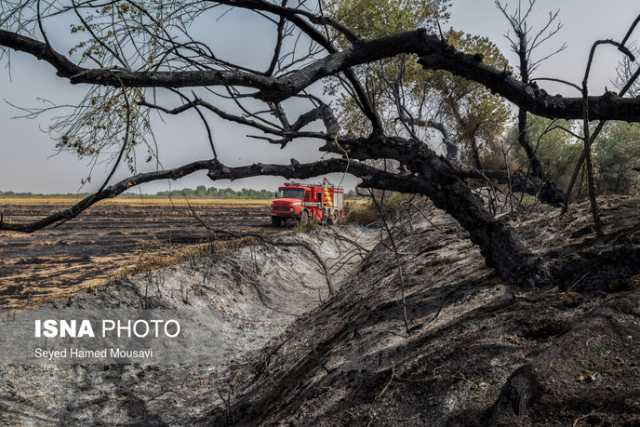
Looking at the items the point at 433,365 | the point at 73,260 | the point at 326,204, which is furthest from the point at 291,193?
the point at 433,365

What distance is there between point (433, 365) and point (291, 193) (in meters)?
21.5

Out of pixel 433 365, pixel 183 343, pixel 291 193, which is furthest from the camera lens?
pixel 291 193

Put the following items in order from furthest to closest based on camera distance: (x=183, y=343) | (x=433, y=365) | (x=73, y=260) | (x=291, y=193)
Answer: (x=291, y=193), (x=73, y=260), (x=183, y=343), (x=433, y=365)

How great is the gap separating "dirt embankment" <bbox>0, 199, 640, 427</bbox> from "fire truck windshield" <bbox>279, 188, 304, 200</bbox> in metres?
16.6

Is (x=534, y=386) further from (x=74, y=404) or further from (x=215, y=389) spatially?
(x=74, y=404)

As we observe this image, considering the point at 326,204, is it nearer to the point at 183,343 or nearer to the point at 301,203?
the point at 301,203

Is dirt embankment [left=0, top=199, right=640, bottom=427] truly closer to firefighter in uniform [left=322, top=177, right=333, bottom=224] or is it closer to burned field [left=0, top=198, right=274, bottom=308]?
burned field [left=0, top=198, right=274, bottom=308]

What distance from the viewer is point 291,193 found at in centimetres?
2405

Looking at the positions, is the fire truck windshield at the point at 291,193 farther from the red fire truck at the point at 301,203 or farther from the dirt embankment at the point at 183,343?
the dirt embankment at the point at 183,343

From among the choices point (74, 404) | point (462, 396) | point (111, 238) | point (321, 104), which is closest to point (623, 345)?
point (462, 396)

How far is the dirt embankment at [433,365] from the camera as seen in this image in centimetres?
214

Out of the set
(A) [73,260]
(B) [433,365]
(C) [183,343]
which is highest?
(B) [433,365]

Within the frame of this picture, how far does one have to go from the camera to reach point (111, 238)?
20656 mm

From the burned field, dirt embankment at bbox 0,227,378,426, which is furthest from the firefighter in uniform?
dirt embankment at bbox 0,227,378,426
